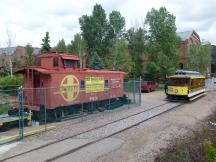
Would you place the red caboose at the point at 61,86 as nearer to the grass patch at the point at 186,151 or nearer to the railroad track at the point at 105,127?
the railroad track at the point at 105,127

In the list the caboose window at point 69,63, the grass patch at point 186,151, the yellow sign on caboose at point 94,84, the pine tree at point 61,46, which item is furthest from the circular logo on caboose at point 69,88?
the pine tree at point 61,46

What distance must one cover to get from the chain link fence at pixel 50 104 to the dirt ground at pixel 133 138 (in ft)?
3.51

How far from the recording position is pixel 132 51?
52625 millimetres

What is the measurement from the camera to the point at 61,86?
760 inches

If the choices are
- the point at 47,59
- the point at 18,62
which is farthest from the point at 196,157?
the point at 18,62

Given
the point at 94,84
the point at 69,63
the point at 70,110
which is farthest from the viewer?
the point at 94,84

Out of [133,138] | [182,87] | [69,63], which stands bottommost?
[133,138]

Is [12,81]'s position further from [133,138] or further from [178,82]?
[133,138]

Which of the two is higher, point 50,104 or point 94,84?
point 94,84

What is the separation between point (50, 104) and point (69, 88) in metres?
1.81

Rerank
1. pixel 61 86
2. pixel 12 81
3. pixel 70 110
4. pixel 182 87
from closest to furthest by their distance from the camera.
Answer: pixel 61 86 → pixel 70 110 → pixel 182 87 → pixel 12 81

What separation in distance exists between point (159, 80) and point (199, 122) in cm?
3221

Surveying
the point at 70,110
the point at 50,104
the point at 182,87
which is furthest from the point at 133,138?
the point at 182,87

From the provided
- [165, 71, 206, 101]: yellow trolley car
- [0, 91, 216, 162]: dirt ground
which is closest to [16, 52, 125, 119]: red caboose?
[0, 91, 216, 162]: dirt ground
